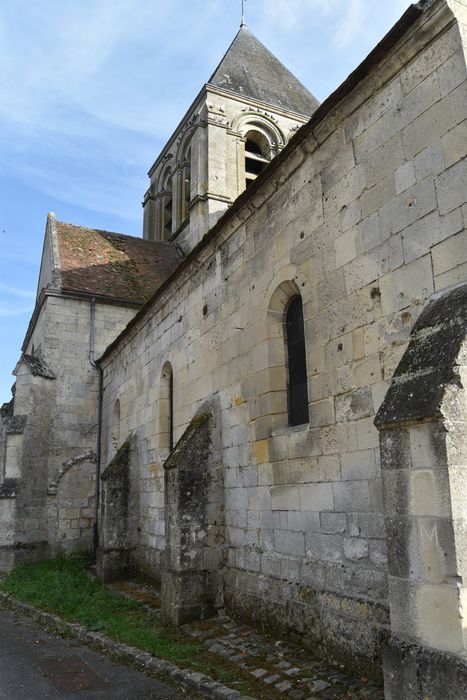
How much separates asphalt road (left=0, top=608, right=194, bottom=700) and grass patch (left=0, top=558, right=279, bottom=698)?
354mm

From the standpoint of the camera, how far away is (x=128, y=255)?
58.3 ft

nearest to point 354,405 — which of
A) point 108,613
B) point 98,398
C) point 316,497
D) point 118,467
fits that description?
point 316,497

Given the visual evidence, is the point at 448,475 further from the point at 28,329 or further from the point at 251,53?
the point at 251,53

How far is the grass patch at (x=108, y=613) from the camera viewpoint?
4.88 metres

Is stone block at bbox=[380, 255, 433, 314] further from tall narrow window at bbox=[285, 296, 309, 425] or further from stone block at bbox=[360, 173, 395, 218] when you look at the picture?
tall narrow window at bbox=[285, 296, 309, 425]

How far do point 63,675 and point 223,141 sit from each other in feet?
54.3

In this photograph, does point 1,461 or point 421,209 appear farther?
point 1,461

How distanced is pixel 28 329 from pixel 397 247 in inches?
605

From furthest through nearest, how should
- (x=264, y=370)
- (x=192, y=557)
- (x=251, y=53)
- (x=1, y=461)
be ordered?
(x=251, y=53) → (x=1, y=461) → (x=192, y=557) → (x=264, y=370)

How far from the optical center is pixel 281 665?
475 cm

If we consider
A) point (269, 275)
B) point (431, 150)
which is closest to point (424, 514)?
point (431, 150)

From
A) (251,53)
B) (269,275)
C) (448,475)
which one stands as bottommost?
(448,475)

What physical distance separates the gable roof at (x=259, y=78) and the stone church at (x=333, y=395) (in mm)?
13033

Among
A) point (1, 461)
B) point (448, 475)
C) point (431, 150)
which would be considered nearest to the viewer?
point (448, 475)
